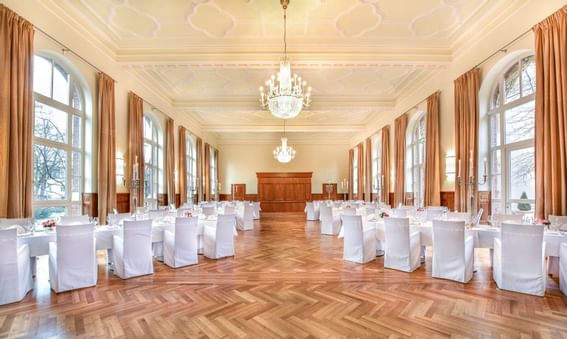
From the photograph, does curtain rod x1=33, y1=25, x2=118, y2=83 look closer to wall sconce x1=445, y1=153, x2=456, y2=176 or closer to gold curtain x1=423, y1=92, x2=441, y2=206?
gold curtain x1=423, y1=92, x2=441, y2=206

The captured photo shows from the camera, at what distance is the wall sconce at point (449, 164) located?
22.5 ft

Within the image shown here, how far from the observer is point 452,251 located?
3.91 m

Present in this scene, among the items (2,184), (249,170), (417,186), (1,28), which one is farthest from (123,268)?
(249,170)

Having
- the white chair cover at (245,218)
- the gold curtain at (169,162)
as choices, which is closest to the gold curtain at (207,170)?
the gold curtain at (169,162)

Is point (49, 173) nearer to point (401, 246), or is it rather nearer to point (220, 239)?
point (220, 239)

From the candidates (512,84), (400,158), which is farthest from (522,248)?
(400,158)

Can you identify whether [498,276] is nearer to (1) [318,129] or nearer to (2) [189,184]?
(1) [318,129]

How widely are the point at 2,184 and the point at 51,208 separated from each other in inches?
65.7

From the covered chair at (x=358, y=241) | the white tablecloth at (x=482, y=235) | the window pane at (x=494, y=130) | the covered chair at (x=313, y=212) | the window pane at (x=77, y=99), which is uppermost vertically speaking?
the window pane at (x=77, y=99)

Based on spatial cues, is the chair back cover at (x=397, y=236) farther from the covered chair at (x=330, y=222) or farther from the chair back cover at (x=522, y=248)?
the covered chair at (x=330, y=222)

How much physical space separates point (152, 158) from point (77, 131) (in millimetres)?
3295

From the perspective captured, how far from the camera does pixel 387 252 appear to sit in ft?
15.0

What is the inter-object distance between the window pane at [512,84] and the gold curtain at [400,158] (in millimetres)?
3672

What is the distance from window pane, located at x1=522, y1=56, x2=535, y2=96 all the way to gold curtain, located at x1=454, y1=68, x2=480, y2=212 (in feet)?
2.53
